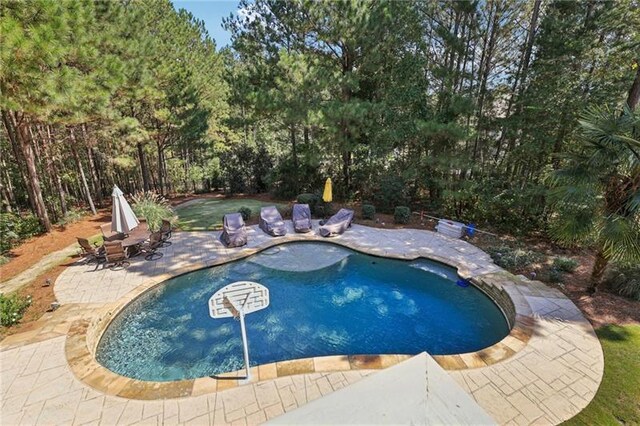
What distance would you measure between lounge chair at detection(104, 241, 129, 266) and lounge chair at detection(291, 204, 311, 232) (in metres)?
6.04

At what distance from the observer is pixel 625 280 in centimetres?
751

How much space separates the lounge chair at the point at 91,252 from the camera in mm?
9172

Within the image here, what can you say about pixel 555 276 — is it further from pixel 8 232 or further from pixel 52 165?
pixel 52 165

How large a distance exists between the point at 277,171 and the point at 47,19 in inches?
A: 477

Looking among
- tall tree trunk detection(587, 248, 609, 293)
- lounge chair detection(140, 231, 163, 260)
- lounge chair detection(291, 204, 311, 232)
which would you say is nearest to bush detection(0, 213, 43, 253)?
lounge chair detection(140, 231, 163, 260)

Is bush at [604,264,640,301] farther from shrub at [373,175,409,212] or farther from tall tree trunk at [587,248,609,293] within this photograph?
shrub at [373,175,409,212]

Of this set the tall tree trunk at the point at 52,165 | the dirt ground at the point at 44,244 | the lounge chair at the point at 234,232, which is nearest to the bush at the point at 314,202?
the lounge chair at the point at 234,232

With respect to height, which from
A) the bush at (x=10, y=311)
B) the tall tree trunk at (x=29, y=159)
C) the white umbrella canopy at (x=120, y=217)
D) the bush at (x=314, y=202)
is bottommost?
the bush at (x=10, y=311)

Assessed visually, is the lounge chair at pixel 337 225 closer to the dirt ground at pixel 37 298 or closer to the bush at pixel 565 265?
the bush at pixel 565 265

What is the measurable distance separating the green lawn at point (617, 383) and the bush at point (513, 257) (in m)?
2.84

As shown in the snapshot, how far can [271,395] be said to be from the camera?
4.80 meters

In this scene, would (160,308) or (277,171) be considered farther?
(277,171)

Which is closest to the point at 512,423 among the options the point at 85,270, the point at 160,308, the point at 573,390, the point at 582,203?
the point at 573,390

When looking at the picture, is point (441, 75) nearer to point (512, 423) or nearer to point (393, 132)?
point (393, 132)
